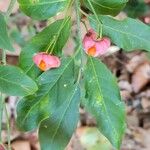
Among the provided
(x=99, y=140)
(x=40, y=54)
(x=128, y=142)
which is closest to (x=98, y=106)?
(x=40, y=54)

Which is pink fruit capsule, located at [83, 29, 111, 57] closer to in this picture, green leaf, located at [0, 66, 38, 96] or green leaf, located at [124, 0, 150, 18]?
green leaf, located at [0, 66, 38, 96]

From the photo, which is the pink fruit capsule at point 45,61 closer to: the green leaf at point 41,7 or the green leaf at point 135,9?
the green leaf at point 41,7

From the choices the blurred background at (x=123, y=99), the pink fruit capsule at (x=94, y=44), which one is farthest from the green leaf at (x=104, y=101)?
the blurred background at (x=123, y=99)

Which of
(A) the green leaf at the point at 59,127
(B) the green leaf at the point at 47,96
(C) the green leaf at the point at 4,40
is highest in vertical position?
(C) the green leaf at the point at 4,40

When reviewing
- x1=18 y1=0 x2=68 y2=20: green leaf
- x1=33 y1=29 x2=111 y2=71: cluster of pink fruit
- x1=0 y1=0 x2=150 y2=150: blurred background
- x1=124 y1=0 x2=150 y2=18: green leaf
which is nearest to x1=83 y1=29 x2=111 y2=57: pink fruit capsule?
x1=33 y1=29 x2=111 y2=71: cluster of pink fruit

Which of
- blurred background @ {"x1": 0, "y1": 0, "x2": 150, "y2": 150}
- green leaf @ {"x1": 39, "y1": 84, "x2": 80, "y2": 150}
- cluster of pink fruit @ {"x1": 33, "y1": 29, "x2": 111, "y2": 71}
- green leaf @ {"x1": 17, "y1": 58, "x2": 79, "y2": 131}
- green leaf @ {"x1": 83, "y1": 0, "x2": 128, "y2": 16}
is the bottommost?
blurred background @ {"x1": 0, "y1": 0, "x2": 150, "y2": 150}

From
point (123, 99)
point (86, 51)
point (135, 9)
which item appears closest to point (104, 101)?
point (86, 51)

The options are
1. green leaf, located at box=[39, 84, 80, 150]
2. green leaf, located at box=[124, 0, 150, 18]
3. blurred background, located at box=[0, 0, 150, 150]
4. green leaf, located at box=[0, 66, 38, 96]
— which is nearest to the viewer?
green leaf, located at box=[0, 66, 38, 96]
